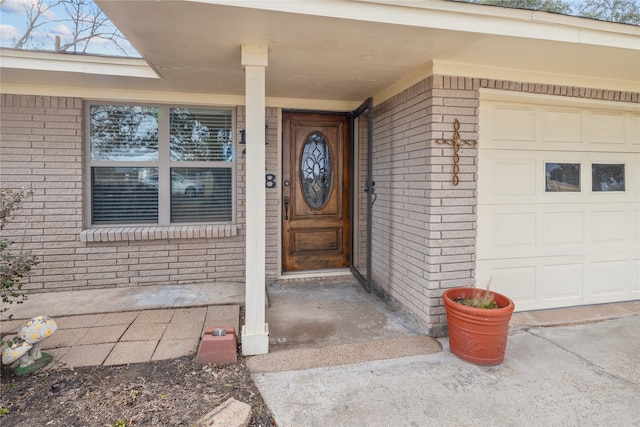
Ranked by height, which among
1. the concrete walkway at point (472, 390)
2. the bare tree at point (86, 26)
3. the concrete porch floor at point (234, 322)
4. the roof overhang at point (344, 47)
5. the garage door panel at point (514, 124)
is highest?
the bare tree at point (86, 26)

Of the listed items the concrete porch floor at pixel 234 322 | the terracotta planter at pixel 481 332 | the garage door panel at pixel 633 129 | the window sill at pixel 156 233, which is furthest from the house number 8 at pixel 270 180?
the garage door panel at pixel 633 129

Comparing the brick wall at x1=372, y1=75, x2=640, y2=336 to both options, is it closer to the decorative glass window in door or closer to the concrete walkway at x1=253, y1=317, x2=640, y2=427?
the concrete walkway at x1=253, y1=317, x2=640, y2=427

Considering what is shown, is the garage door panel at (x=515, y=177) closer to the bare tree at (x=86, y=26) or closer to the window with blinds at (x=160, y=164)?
the window with blinds at (x=160, y=164)

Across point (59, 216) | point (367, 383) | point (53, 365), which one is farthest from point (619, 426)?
point (59, 216)

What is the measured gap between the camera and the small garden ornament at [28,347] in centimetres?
216

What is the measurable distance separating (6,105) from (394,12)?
386 cm

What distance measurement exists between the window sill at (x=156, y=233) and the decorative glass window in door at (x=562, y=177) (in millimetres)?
3199

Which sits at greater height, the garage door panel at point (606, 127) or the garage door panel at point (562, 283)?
the garage door panel at point (606, 127)

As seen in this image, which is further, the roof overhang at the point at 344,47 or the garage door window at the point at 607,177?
the garage door window at the point at 607,177

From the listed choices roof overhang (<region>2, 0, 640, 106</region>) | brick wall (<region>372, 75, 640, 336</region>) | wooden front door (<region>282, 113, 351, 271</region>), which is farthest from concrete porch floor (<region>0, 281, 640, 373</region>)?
roof overhang (<region>2, 0, 640, 106</region>)

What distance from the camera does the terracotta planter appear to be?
2336mm

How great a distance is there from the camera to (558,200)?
324 centimetres

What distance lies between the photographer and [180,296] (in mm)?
3562

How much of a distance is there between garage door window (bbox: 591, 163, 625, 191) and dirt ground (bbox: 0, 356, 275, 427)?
3585 mm
